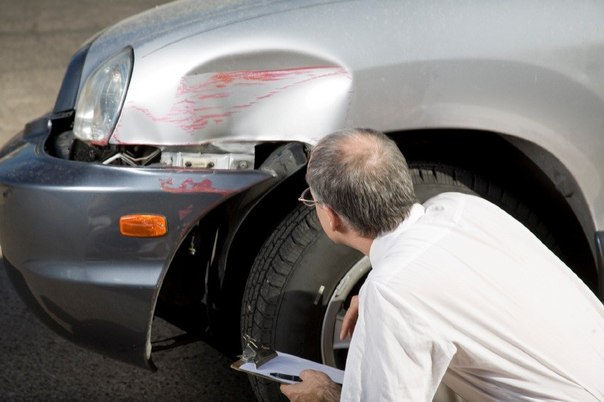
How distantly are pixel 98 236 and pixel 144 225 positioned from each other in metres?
0.13

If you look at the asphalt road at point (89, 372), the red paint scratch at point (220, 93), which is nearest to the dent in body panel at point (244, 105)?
the red paint scratch at point (220, 93)

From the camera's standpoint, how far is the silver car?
251cm

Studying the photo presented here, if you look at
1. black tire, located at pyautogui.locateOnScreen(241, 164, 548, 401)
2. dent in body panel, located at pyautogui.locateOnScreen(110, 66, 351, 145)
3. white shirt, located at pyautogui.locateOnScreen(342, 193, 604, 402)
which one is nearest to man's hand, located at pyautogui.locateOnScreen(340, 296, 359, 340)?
black tire, located at pyautogui.locateOnScreen(241, 164, 548, 401)

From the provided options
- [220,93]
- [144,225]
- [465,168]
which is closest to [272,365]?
[144,225]

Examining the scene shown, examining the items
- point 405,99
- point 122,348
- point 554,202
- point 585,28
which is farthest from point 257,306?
point 585,28

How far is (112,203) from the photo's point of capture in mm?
2512

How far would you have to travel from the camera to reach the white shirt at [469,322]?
1910 millimetres

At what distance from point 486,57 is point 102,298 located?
1.15 metres

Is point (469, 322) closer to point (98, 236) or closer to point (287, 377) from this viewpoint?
point (287, 377)

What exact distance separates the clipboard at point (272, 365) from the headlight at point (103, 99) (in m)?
0.68

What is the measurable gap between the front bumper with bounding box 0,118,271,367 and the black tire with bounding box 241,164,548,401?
0.77 feet

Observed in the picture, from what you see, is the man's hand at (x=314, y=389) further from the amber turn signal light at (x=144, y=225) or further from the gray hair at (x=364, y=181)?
the amber turn signal light at (x=144, y=225)

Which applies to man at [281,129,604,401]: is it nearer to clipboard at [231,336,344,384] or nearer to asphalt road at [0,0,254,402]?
clipboard at [231,336,344,384]

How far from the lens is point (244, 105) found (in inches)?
99.4
